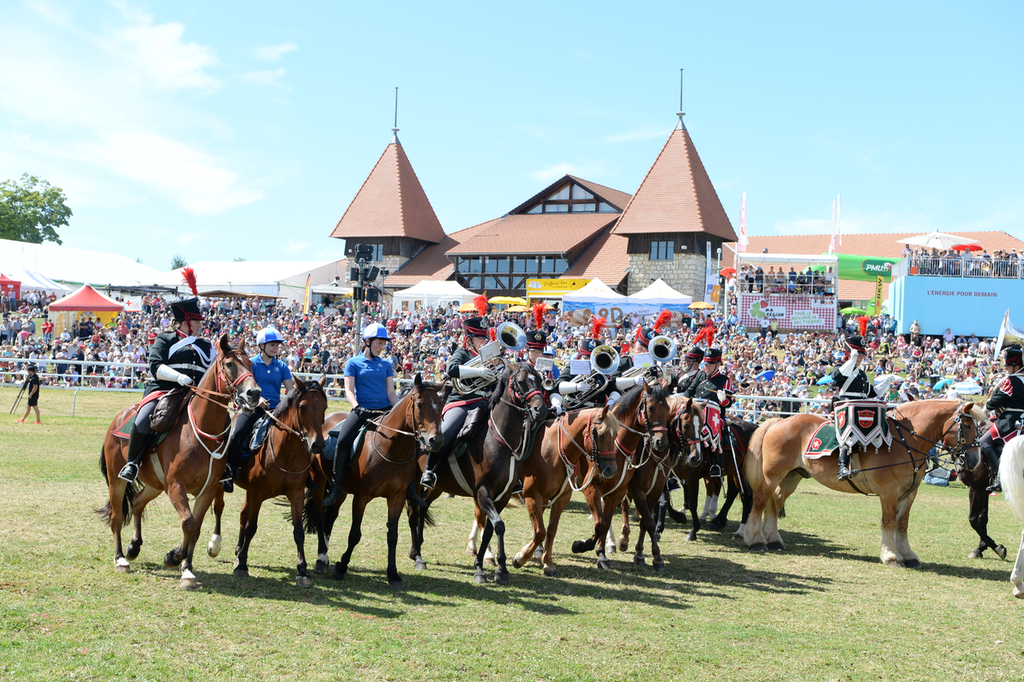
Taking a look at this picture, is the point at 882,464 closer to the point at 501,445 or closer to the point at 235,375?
the point at 501,445

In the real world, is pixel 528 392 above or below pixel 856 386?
below

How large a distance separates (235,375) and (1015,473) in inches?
301

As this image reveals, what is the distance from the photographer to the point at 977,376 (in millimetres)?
28359

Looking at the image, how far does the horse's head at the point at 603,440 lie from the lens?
9.03 metres

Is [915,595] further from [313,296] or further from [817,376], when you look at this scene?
[313,296]

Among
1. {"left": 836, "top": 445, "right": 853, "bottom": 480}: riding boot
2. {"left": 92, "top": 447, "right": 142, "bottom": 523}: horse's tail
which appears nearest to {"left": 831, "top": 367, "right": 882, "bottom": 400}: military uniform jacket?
{"left": 836, "top": 445, "right": 853, "bottom": 480}: riding boot

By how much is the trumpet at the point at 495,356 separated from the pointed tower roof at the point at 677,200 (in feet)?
151

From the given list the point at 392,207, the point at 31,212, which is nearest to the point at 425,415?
the point at 392,207

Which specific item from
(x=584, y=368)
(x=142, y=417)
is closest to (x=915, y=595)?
(x=584, y=368)

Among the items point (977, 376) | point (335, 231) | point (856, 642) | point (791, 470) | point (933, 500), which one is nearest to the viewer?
point (856, 642)

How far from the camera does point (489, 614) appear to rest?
7371 millimetres

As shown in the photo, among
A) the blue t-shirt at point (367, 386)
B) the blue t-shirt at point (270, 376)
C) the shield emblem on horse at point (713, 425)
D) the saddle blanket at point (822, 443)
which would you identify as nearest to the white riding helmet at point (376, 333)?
the blue t-shirt at point (367, 386)

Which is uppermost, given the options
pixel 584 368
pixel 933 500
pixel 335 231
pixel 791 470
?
pixel 335 231

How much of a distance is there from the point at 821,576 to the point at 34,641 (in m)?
7.67
